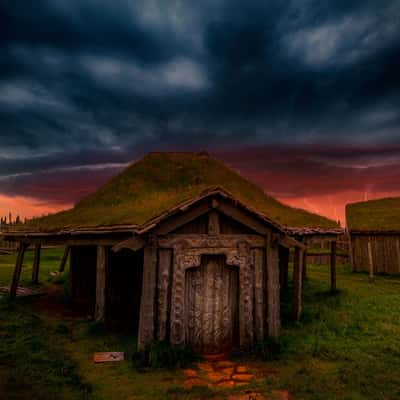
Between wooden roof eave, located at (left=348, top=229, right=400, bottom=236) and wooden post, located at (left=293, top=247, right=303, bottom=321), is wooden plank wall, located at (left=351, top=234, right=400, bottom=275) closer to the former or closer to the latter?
wooden roof eave, located at (left=348, top=229, right=400, bottom=236)

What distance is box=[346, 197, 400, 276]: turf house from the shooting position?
69.2ft

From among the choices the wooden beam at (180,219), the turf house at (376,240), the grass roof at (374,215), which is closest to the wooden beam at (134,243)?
the wooden beam at (180,219)

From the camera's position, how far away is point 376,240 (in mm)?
21938

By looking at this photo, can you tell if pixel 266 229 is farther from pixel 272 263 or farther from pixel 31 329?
pixel 31 329

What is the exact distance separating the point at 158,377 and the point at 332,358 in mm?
3930

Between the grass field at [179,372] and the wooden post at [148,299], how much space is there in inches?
28.3

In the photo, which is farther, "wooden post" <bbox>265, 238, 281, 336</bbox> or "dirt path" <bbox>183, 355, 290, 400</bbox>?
"wooden post" <bbox>265, 238, 281, 336</bbox>

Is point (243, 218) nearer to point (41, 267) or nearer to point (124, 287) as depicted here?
point (124, 287)

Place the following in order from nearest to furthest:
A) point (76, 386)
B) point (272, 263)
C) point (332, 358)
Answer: point (76, 386), point (332, 358), point (272, 263)

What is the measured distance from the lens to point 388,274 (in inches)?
833

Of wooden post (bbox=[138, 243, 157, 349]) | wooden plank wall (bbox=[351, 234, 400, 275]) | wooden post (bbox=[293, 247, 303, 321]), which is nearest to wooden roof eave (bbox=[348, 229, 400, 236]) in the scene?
wooden plank wall (bbox=[351, 234, 400, 275])

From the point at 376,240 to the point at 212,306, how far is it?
17.4 metres

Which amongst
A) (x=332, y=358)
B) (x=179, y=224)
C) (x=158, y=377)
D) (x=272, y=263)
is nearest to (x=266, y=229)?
(x=272, y=263)

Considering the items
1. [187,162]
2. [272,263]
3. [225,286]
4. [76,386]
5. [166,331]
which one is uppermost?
[187,162]
